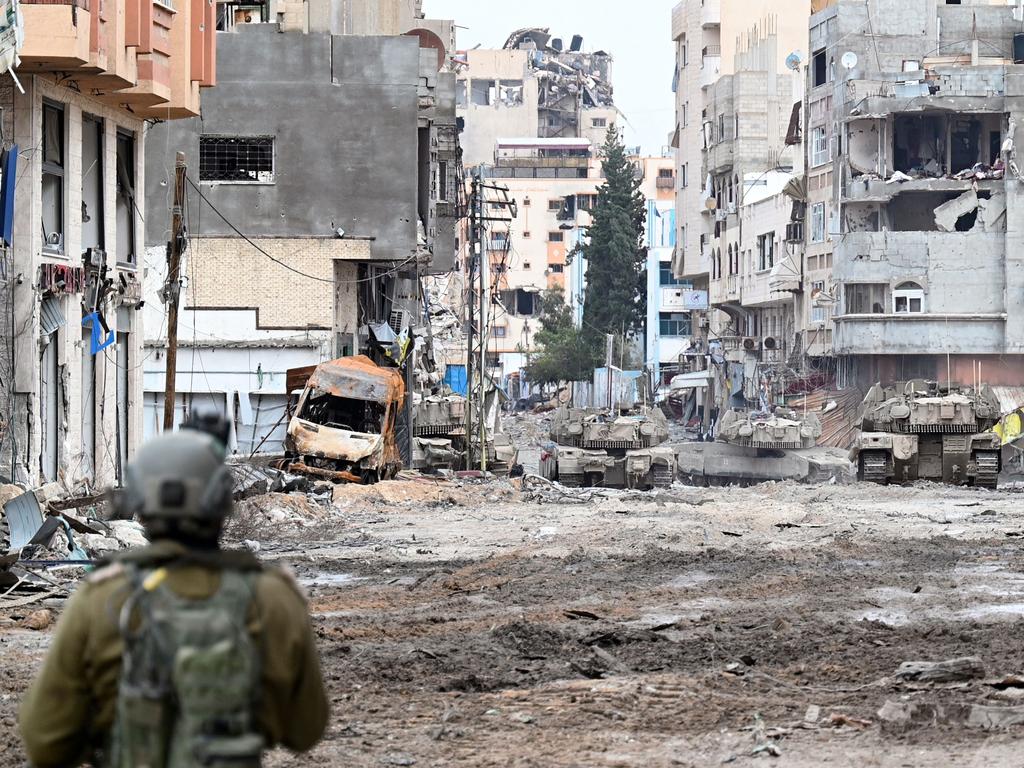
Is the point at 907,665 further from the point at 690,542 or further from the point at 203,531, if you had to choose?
the point at 690,542

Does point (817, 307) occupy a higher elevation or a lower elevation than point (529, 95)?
lower

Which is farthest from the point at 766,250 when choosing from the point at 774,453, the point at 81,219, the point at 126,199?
the point at 81,219

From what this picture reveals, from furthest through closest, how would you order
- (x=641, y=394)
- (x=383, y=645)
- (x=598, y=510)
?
(x=641, y=394) < (x=598, y=510) < (x=383, y=645)

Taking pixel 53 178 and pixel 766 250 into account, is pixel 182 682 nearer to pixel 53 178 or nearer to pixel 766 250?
pixel 53 178

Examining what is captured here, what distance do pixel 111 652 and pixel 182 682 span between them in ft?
0.70

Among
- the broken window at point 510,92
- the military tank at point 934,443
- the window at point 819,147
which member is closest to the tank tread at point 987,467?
the military tank at point 934,443

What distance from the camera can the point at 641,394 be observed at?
80625 millimetres

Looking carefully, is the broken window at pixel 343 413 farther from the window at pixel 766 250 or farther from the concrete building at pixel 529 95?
the concrete building at pixel 529 95

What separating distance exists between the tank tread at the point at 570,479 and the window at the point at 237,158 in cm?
904

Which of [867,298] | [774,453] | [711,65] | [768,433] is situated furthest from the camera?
[711,65]

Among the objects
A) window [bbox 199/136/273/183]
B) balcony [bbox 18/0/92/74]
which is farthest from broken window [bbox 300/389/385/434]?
balcony [bbox 18/0/92/74]

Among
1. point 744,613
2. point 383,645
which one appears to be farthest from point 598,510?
point 383,645

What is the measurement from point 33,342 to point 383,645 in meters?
10.6

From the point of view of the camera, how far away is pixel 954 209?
187 ft
